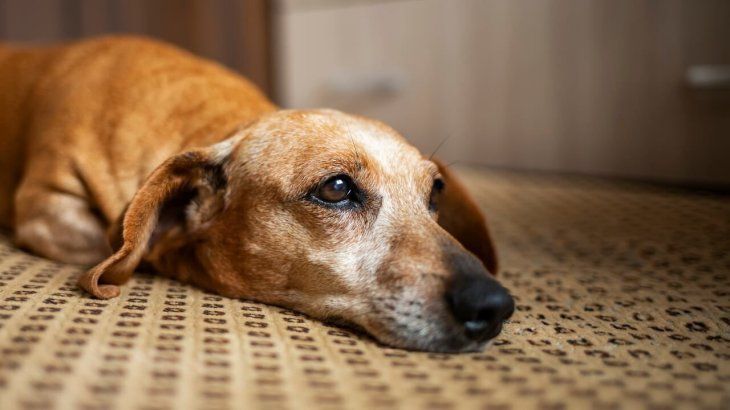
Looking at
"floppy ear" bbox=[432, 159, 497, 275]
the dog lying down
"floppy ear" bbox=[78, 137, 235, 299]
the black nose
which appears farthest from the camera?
"floppy ear" bbox=[432, 159, 497, 275]

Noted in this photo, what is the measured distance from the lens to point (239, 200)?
4.92 feet

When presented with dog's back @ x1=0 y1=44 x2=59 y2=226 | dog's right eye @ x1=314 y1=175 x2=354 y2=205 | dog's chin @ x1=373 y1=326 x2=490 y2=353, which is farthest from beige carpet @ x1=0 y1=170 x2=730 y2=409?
dog's back @ x1=0 y1=44 x2=59 y2=226

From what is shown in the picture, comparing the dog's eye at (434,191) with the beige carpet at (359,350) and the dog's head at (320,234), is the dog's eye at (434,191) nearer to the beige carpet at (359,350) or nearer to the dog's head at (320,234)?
the dog's head at (320,234)

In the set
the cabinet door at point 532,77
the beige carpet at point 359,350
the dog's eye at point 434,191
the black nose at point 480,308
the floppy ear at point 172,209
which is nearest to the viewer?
the beige carpet at point 359,350

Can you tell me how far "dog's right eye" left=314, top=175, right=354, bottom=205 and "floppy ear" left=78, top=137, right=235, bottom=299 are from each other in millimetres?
245

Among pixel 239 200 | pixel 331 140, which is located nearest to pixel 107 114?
pixel 239 200

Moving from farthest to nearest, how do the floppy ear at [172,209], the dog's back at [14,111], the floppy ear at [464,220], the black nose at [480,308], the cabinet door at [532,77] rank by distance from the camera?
1. the cabinet door at [532,77]
2. the dog's back at [14,111]
3. the floppy ear at [464,220]
4. the floppy ear at [172,209]
5. the black nose at [480,308]

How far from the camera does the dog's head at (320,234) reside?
1211mm

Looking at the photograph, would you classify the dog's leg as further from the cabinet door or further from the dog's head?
the cabinet door

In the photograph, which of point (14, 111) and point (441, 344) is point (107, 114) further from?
point (441, 344)

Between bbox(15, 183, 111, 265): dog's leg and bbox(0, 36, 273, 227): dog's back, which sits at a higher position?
→ bbox(0, 36, 273, 227): dog's back

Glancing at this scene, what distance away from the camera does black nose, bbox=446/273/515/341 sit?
3.83 ft

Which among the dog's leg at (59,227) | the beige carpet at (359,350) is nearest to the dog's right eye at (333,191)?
the beige carpet at (359,350)

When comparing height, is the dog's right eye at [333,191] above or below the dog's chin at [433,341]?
above
